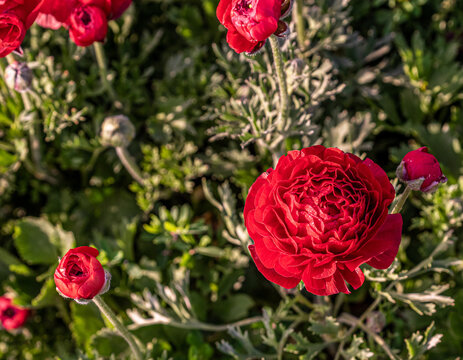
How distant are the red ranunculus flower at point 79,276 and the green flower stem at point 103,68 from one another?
651 millimetres

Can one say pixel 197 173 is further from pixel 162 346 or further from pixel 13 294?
pixel 13 294

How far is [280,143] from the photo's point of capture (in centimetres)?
129

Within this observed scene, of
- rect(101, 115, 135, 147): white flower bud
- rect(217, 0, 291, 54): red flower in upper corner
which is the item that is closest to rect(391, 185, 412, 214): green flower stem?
rect(217, 0, 291, 54): red flower in upper corner

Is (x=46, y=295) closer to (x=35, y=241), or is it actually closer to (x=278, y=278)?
(x=35, y=241)

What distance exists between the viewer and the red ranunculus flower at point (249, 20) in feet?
2.71

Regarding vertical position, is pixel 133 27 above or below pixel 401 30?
above

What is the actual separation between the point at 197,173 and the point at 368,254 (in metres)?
0.82

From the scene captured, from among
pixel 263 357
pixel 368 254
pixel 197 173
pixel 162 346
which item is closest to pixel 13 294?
pixel 162 346

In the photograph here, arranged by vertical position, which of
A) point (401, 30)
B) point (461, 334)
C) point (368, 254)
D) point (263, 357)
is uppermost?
point (368, 254)

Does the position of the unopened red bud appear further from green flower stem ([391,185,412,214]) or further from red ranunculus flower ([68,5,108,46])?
green flower stem ([391,185,412,214])

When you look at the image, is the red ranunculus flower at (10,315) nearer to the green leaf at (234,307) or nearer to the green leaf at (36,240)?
the green leaf at (36,240)

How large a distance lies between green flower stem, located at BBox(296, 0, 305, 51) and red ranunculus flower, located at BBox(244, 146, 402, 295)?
658mm

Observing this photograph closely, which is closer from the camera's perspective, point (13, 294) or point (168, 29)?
point (13, 294)

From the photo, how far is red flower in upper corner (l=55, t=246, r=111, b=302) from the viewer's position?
0.91 m
